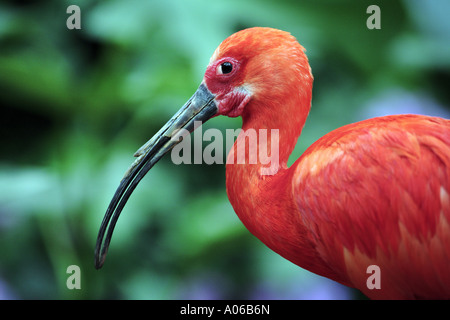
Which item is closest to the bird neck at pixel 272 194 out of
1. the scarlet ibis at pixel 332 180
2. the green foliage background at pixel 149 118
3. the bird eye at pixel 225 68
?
the scarlet ibis at pixel 332 180

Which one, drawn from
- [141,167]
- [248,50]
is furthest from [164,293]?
[248,50]

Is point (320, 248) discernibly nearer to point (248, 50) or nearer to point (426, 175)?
point (426, 175)

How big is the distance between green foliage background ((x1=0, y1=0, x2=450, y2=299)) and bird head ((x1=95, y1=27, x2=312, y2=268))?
0.46 metres

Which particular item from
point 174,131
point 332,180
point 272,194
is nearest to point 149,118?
point 174,131

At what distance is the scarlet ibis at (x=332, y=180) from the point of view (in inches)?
40.3

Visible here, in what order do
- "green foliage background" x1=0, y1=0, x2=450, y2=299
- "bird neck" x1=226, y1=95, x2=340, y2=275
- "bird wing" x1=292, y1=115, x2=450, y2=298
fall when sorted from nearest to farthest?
"bird wing" x1=292, y1=115, x2=450, y2=298 < "bird neck" x1=226, y1=95, x2=340, y2=275 < "green foliage background" x1=0, y1=0, x2=450, y2=299

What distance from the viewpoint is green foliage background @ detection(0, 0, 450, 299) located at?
1.73m

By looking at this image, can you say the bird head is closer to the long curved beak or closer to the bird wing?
the long curved beak

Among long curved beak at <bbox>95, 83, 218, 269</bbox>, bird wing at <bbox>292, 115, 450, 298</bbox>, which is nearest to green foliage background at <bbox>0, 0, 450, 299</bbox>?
long curved beak at <bbox>95, 83, 218, 269</bbox>

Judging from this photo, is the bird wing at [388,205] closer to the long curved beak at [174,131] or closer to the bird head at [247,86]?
the bird head at [247,86]

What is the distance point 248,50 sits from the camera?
1.16 metres

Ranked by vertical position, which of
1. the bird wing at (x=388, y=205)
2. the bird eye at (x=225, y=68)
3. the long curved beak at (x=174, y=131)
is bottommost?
the bird wing at (x=388, y=205)

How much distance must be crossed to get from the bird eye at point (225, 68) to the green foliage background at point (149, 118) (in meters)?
0.47

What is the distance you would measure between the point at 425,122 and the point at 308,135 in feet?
2.42
